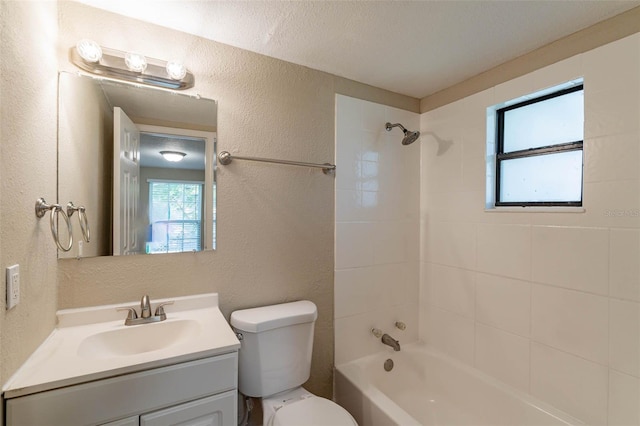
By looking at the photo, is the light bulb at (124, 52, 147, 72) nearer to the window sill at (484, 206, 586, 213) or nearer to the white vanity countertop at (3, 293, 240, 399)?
the white vanity countertop at (3, 293, 240, 399)

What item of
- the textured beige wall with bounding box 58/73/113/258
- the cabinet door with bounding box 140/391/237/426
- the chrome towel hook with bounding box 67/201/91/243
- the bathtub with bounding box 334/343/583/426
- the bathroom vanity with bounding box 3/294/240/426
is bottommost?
the bathtub with bounding box 334/343/583/426

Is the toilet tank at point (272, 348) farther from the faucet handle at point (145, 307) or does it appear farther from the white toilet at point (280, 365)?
the faucet handle at point (145, 307)

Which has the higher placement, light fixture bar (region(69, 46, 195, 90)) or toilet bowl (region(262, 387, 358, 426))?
light fixture bar (region(69, 46, 195, 90))

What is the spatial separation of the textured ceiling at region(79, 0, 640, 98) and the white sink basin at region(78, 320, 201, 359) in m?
1.41

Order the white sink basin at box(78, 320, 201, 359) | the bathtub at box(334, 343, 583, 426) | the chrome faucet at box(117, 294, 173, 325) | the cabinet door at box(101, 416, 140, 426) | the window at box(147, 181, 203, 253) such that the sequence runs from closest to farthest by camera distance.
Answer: the cabinet door at box(101, 416, 140, 426)
the white sink basin at box(78, 320, 201, 359)
the chrome faucet at box(117, 294, 173, 325)
the window at box(147, 181, 203, 253)
the bathtub at box(334, 343, 583, 426)

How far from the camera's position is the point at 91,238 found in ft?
4.22

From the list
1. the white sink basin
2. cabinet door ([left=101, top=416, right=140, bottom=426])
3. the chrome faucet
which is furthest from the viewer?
the chrome faucet

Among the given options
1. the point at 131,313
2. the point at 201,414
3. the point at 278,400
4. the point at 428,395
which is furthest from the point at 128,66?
the point at 428,395

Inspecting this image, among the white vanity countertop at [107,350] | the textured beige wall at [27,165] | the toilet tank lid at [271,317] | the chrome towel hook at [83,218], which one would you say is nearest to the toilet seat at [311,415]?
the toilet tank lid at [271,317]

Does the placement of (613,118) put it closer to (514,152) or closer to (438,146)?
(514,152)

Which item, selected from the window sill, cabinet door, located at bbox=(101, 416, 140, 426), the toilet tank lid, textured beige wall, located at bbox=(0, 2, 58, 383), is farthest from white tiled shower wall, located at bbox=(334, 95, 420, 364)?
textured beige wall, located at bbox=(0, 2, 58, 383)

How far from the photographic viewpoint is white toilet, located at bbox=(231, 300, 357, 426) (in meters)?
1.39

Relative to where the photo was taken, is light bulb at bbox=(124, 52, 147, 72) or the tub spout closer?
light bulb at bbox=(124, 52, 147, 72)

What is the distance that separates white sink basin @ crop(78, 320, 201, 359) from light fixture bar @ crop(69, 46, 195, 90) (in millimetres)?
1112
